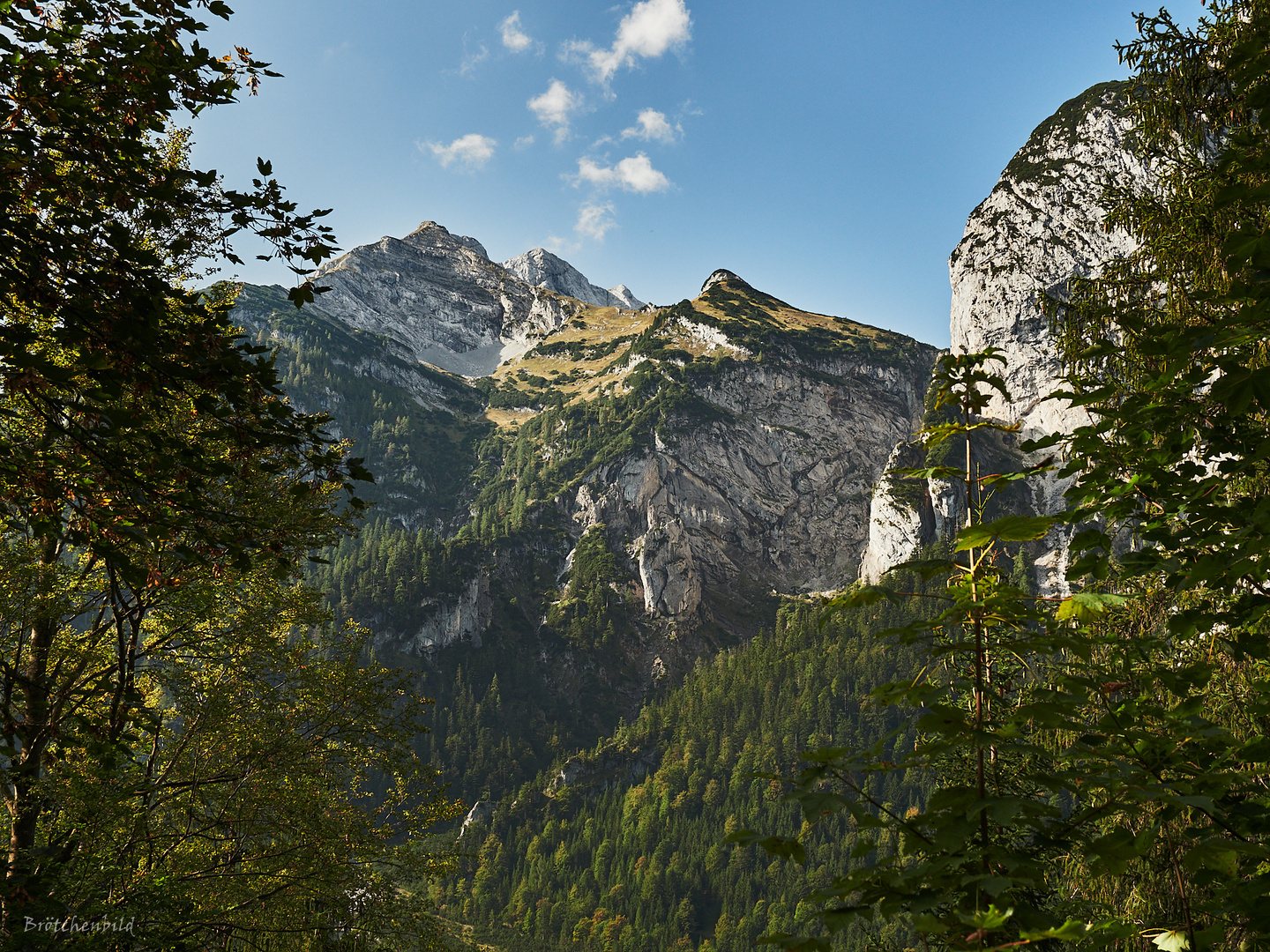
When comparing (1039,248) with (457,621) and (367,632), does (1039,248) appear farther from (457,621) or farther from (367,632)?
(367,632)

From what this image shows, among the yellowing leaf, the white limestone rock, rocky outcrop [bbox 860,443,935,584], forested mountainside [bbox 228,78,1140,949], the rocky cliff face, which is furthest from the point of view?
the white limestone rock

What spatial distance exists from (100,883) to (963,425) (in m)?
10.2

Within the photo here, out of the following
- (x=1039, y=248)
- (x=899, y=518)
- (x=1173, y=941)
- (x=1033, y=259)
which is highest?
(x=1039, y=248)

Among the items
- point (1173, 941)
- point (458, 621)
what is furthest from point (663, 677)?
point (1173, 941)

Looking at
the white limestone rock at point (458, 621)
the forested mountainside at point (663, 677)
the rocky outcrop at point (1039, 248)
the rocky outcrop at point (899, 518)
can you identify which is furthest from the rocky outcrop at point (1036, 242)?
the white limestone rock at point (458, 621)

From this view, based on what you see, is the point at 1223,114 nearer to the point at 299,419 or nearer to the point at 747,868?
the point at 299,419

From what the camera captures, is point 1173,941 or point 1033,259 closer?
point 1173,941

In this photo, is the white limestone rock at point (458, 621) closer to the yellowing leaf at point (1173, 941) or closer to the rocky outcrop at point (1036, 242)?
the rocky outcrop at point (1036, 242)

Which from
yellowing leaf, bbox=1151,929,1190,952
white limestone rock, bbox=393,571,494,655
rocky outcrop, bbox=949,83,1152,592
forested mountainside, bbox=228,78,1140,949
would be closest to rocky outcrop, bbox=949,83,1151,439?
rocky outcrop, bbox=949,83,1152,592

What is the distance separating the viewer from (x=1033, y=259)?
157250mm

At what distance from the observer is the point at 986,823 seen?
8.87 feet

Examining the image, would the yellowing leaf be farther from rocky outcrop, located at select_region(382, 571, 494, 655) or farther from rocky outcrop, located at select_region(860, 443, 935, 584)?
rocky outcrop, located at select_region(382, 571, 494, 655)

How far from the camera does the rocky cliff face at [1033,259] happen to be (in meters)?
147

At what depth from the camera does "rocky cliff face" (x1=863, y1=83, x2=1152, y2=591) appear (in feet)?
484
